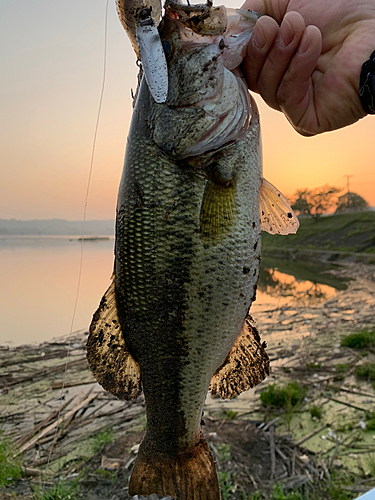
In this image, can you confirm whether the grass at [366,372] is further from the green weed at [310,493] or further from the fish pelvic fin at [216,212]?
the fish pelvic fin at [216,212]

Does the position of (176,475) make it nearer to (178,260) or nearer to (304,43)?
(178,260)

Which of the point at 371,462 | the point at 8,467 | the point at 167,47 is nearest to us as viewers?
the point at 167,47

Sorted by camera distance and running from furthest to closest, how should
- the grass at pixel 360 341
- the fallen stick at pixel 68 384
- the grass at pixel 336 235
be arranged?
1. the grass at pixel 336 235
2. the grass at pixel 360 341
3. the fallen stick at pixel 68 384

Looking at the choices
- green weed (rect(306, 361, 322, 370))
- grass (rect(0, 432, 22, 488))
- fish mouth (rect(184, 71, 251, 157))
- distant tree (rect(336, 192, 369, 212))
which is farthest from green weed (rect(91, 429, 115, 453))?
distant tree (rect(336, 192, 369, 212))

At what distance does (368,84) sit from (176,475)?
2.53 m

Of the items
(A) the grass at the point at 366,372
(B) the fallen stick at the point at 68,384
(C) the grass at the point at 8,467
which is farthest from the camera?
(A) the grass at the point at 366,372

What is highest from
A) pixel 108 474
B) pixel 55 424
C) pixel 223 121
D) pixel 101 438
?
pixel 223 121

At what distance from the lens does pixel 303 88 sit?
7.13 feet

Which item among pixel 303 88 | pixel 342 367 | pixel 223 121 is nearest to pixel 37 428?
pixel 223 121

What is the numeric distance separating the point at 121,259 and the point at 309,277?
25142 millimetres

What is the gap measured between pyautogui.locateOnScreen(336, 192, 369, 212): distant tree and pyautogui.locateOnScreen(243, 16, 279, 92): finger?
2212 inches

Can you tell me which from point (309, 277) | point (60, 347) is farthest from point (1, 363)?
point (309, 277)

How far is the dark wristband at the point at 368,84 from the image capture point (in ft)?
6.77

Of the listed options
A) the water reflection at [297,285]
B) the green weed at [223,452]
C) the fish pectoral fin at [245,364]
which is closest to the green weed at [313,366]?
the green weed at [223,452]
